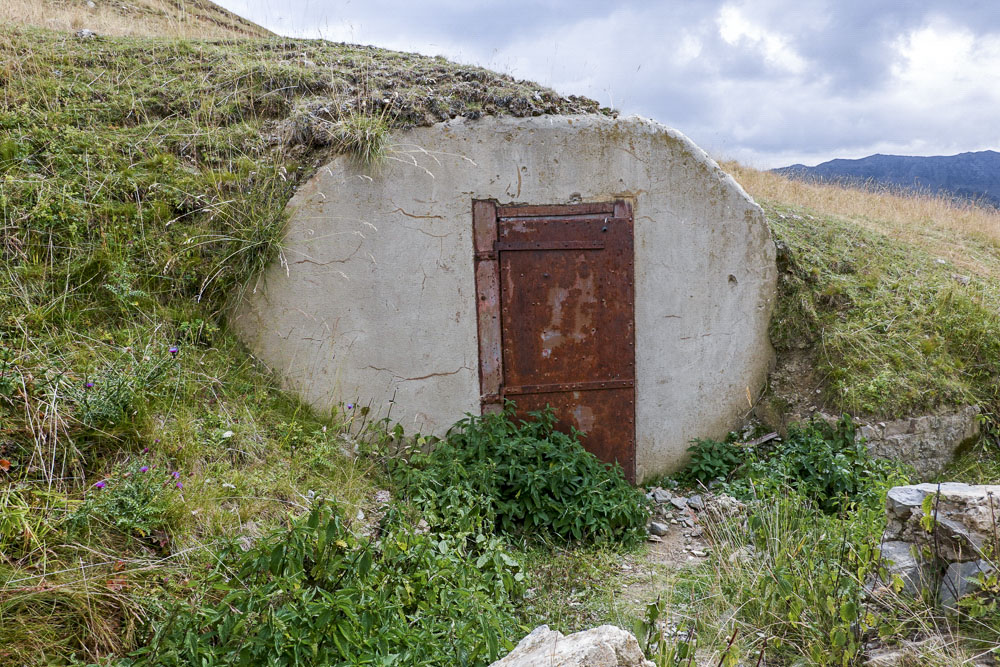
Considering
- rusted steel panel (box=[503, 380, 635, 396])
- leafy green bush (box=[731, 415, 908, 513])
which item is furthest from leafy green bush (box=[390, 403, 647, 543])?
leafy green bush (box=[731, 415, 908, 513])

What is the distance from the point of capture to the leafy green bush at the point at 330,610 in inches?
87.0

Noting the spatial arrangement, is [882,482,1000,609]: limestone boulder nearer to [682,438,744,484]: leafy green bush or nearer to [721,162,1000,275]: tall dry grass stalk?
[682,438,744,484]: leafy green bush

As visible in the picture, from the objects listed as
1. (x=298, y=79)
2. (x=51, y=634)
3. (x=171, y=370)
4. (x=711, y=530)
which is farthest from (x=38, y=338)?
(x=711, y=530)

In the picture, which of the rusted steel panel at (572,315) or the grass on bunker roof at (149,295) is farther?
the rusted steel panel at (572,315)

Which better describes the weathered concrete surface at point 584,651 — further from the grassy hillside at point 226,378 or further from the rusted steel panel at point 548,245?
the rusted steel panel at point 548,245

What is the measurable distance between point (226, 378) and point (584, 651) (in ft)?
9.40

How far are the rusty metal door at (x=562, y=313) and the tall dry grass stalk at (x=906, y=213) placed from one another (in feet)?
13.1

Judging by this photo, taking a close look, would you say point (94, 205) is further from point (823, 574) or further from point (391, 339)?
point (823, 574)

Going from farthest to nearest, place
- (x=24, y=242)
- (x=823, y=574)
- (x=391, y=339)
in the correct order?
(x=391, y=339), (x=24, y=242), (x=823, y=574)

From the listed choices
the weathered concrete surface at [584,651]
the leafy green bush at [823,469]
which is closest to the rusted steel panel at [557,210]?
the leafy green bush at [823,469]

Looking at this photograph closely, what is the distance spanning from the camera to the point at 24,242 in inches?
155

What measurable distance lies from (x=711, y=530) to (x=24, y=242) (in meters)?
4.28

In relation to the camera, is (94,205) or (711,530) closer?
(711,530)

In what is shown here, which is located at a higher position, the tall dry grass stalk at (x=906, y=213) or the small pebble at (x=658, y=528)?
the tall dry grass stalk at (x=906, y=213)
